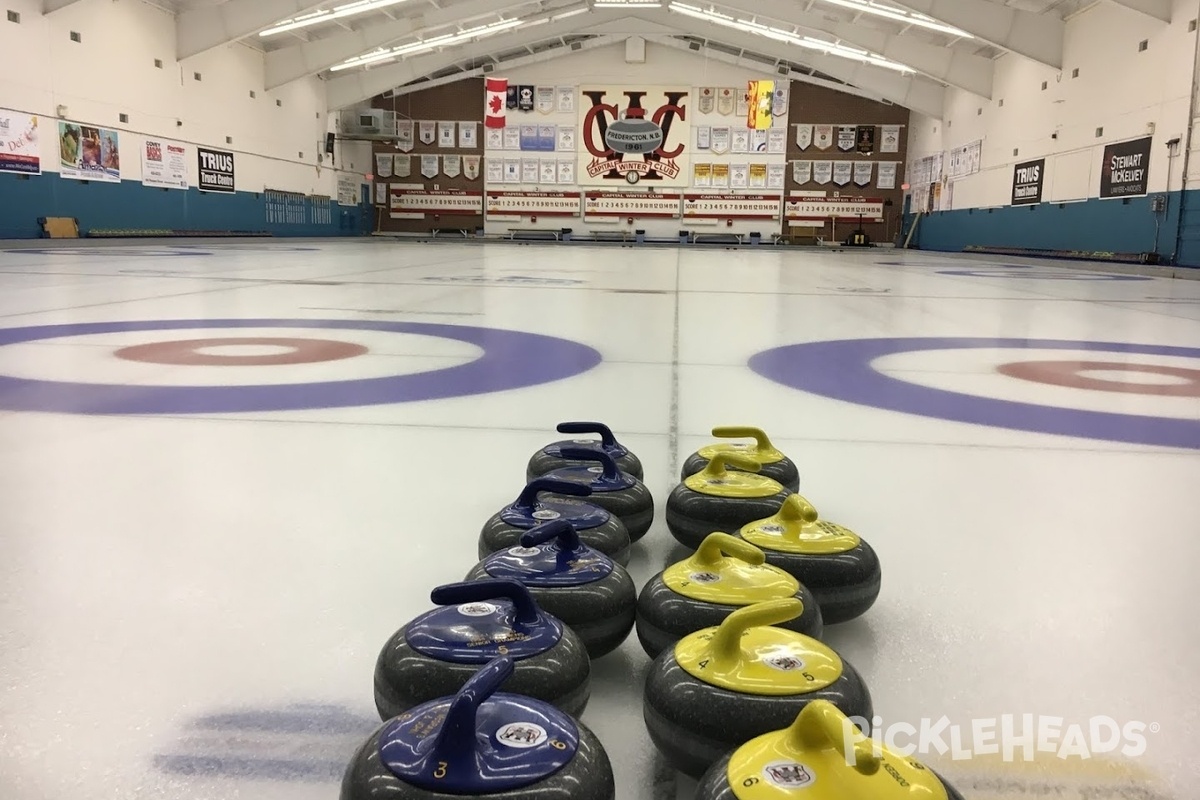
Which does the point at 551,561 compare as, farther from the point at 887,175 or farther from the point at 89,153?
the point at 887,175

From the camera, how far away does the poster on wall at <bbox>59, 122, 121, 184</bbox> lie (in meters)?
Result: 12.3

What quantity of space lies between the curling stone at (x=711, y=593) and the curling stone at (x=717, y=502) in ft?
0.74

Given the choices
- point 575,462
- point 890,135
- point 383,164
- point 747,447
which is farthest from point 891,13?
point 575,462

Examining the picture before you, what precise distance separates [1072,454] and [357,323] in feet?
9.12

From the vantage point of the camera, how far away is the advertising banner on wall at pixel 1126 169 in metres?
11.7

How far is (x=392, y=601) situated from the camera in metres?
1.01

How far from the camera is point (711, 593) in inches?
32.3

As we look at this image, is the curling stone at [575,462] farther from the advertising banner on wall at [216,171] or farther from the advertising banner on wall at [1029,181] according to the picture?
the advertising banner on wall at [216,171]

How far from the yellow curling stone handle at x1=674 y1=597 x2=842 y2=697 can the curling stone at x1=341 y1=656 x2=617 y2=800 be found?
0.13 metres

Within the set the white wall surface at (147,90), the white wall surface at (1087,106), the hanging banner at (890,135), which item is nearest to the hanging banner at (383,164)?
the white wall surface at (147,90)

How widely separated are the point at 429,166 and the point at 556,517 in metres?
23.2

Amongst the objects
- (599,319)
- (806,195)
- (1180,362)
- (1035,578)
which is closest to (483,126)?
(806,195)

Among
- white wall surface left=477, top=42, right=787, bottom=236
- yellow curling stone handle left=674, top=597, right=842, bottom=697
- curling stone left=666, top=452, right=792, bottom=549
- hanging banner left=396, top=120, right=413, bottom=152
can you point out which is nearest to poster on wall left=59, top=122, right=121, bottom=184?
hanging banner left=396, top=120, right=413, bottom=152

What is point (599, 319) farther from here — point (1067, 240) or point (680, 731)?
point (1067, 240)
